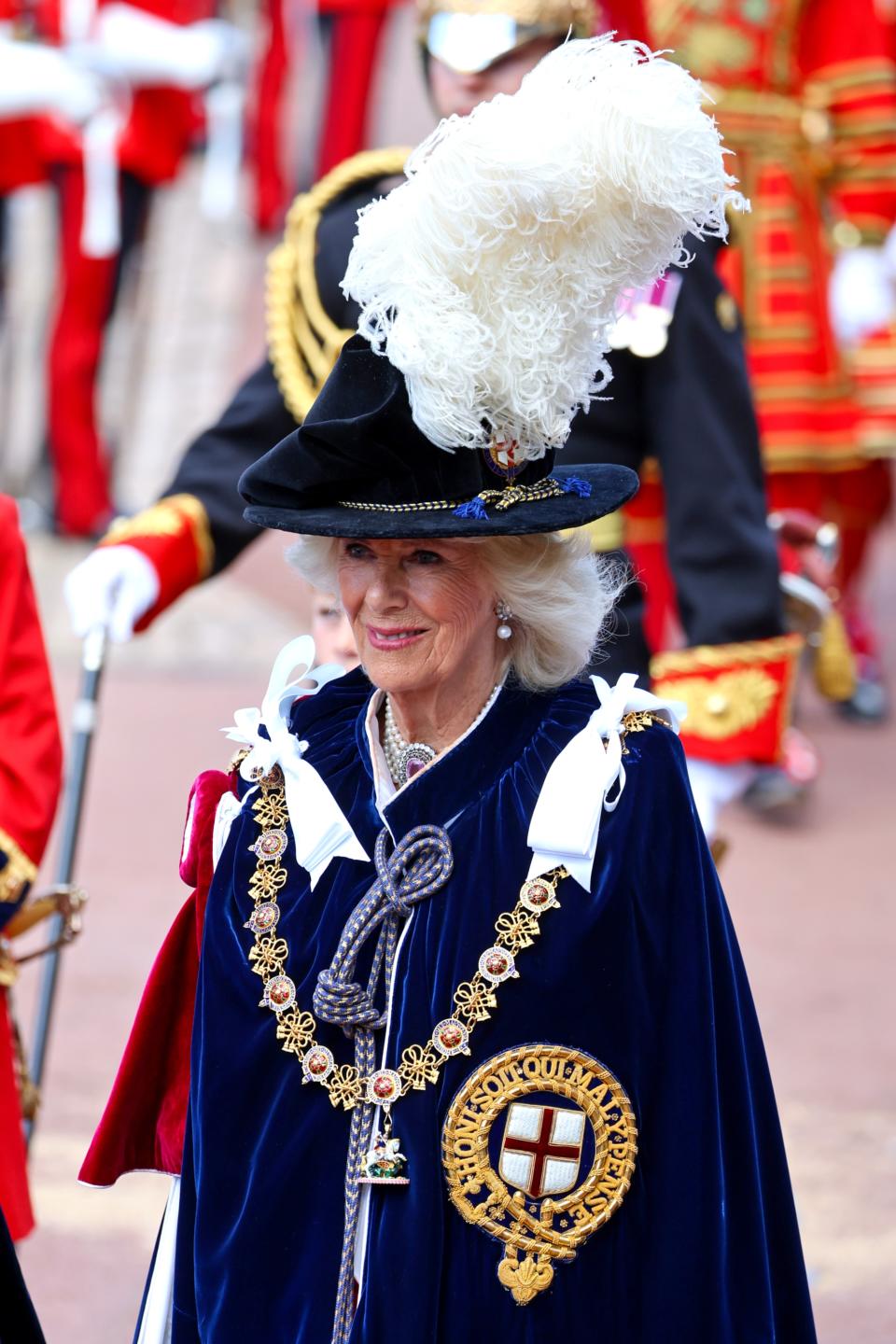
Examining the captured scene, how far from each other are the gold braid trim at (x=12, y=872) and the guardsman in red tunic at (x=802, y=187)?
3423 mm

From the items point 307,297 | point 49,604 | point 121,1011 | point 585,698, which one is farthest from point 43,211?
point 585,698

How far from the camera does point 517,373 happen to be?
229 centimetres

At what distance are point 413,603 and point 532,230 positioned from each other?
0.44 metres

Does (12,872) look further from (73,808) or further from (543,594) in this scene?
(543,594)

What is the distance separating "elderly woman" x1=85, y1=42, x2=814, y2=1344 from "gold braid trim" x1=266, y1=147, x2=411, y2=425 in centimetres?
125

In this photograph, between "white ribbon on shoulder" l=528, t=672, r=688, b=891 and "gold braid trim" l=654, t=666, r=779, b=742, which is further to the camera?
"gold braid trim" l=654, t=666, r=779, b=742

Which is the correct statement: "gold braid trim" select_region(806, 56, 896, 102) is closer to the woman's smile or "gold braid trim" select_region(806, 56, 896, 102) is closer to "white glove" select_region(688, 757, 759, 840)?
"white glove" select_region(688, 757, 759, 840)

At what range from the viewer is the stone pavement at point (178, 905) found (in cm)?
403

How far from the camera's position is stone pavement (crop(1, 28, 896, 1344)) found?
13.2 feet

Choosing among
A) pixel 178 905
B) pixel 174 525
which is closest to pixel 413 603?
pixel 174 525

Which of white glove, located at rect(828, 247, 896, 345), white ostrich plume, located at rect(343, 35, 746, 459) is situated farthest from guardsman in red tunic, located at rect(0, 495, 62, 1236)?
white glove, located at rect(828, 247, 896, 345)

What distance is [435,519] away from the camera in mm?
2314

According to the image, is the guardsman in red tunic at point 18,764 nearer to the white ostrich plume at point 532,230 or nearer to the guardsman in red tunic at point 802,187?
the white ostrich plume at point 532,230

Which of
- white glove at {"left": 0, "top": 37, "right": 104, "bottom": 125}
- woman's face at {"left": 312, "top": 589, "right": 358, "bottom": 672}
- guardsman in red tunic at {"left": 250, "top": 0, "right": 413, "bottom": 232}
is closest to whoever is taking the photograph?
woman's face at {"left": 312, "top": 589, "right": 358, "bottom": 672}
